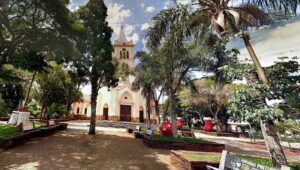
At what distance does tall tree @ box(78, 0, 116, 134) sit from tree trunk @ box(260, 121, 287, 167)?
12.0 m

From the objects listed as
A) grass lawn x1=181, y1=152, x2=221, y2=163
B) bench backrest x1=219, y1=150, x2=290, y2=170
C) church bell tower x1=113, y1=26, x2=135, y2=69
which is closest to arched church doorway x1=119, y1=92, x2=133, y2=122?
church bell tower x1=113, y1=26, x2=135, y2=69

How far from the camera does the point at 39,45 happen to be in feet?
38.8

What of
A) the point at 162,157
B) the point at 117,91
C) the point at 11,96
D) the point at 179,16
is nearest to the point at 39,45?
the point at 179,16

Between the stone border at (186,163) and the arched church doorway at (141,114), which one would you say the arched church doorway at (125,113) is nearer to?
the arched church doorway at (141,114)

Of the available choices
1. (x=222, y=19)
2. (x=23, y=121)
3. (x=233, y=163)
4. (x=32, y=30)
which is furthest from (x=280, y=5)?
(x=23, y=121)

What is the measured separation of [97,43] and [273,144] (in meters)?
12.9

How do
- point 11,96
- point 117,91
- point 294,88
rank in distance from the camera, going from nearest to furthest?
point 294,88, point 11,96, point 117,91

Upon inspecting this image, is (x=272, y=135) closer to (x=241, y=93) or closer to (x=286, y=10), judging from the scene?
(x=241, y=93)

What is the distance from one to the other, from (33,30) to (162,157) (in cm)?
867

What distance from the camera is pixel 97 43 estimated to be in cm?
1628

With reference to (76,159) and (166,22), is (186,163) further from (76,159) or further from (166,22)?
(166,22)

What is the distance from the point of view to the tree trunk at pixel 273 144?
6332mm

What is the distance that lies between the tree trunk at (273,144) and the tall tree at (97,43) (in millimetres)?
12007

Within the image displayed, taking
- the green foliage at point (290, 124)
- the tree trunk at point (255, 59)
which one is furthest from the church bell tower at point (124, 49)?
the tree trunk at point (255, 59)
